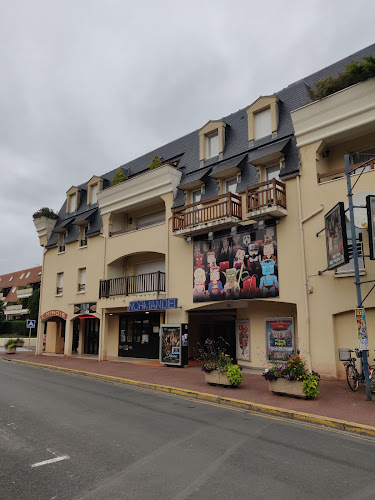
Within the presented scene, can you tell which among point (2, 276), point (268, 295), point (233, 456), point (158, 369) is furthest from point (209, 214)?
point (2, 276)

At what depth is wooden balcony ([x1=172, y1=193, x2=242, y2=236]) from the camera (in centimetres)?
1639

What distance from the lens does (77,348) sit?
28219mm

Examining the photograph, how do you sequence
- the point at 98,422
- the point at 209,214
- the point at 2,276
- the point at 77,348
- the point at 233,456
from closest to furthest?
the point at 233,456
the point at 98,422
the point at 209,214
the point at 77,348
the point at 2,276

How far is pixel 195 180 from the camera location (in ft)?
61.7

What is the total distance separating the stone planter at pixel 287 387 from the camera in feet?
34.0

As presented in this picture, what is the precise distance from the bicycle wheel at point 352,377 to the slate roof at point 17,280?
174 feet

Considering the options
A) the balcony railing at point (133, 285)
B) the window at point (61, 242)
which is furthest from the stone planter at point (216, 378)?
the window at point (61, 242)

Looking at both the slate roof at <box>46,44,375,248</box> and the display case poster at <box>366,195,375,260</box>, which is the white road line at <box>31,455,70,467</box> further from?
the slate roof at <box>46,44,375,248</box>

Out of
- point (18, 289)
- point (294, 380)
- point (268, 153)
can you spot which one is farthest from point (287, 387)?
→ point (18, 289)

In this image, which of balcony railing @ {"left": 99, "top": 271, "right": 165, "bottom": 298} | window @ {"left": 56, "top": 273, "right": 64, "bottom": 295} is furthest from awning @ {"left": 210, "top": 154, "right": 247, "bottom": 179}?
window @ {"left": 56, "top": 273, "right": 64, "bottom": 295}

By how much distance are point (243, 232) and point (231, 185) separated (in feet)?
9.76

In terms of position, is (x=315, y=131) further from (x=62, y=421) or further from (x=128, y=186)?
(x=62, y=421)

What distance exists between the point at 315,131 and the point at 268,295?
6709 millimetres

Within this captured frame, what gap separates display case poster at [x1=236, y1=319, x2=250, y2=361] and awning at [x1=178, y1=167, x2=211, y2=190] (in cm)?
699
